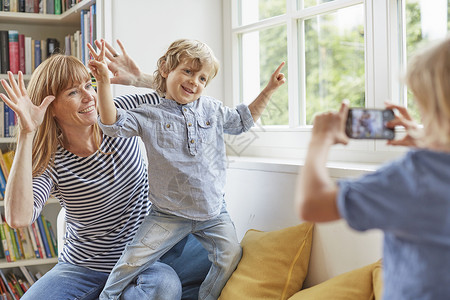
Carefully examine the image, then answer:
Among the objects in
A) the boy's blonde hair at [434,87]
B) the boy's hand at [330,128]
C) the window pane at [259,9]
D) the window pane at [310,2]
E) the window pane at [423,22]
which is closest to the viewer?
the boy's blonde hair at [434,87]

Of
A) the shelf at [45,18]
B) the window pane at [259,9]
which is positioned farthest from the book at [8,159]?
the window pane at [259,9]

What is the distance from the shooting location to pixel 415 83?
32.3 inches

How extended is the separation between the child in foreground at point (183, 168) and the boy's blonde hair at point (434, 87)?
0.89 meters

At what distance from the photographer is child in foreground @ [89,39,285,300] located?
1.70 meters

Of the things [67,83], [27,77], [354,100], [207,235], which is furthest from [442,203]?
[27,77]

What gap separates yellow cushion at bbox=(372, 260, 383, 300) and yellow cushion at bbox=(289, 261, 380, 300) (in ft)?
0.04

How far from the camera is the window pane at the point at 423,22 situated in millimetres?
1684

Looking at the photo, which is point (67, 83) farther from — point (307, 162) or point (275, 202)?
point (307, 162)

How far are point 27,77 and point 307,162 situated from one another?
2.34 metres

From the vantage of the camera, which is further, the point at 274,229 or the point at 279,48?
the point at 279,48

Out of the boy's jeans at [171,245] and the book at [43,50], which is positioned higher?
the book at [43,50]

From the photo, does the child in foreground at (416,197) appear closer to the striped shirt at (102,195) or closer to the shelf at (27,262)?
the striped shirt at (102,195)

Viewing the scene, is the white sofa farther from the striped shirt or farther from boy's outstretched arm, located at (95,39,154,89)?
boy's outstretched arm, located at (95,39,154,89)

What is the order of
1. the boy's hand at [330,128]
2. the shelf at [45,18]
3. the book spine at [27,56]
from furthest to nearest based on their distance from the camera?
the book spine at [27,56] → the shelf at [45,18] → the boy's hand at [330,128]
